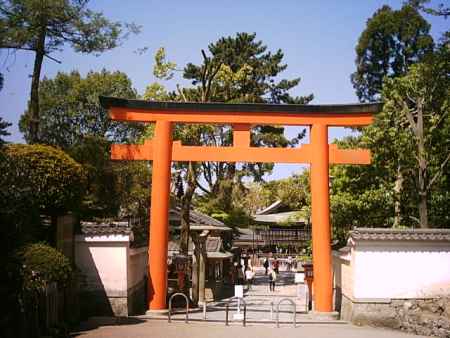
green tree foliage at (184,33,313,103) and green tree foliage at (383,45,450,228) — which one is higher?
green tree foliage at (184,33,313,103)

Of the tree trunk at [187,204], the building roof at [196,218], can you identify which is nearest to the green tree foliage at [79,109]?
the building roof at [196,218]

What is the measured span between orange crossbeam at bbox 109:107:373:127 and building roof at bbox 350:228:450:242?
4.07 metres

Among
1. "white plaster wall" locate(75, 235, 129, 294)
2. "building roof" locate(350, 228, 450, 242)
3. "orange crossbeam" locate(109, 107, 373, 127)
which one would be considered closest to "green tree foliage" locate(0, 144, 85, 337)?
"white plaster wall" locate(75, 235, 129, 294)

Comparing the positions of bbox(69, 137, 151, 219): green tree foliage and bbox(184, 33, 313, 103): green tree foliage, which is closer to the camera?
bbox(69, 137, 151, 219): green tree foliage

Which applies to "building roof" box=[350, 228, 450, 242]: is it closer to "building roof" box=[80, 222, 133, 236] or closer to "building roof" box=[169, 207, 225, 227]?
"building roof" box=[80, 222, 133, 236]

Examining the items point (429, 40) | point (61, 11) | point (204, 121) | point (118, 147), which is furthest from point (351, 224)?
point (429, 40)

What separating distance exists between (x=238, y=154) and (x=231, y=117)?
124 centimetres

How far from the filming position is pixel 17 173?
483 inches

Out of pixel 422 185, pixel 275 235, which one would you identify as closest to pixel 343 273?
pixel 422 185

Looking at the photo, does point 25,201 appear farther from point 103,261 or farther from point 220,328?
point 220,328

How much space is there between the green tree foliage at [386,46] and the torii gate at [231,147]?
22.0 meters

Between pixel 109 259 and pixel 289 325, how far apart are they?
18.1ft

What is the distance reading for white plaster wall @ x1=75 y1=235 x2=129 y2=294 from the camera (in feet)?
50.7

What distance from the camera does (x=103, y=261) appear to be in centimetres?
1556
